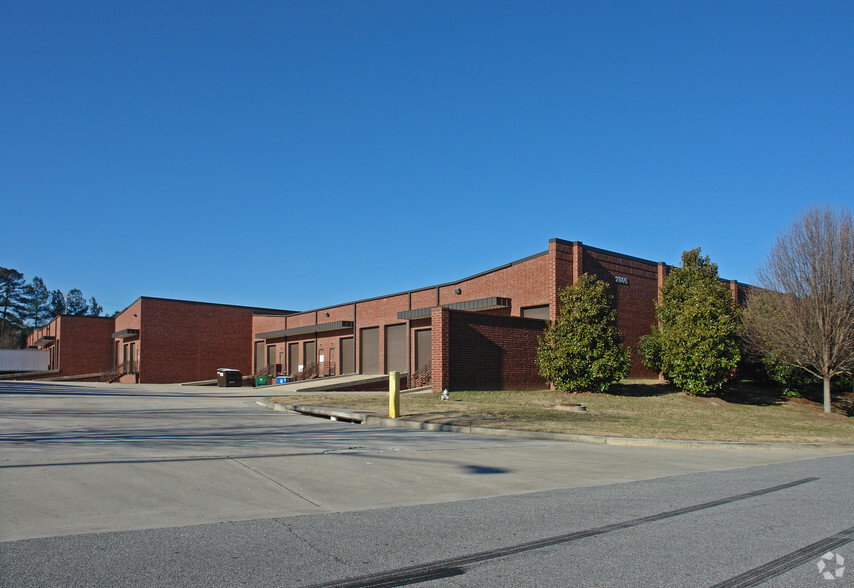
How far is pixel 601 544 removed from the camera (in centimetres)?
534

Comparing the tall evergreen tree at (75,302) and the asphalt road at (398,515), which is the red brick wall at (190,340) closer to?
the asphalt road at (398,515)

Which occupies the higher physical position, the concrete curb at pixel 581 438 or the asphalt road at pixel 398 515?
the asphalt road at pixel 398 515

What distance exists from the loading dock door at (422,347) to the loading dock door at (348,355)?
8238mm

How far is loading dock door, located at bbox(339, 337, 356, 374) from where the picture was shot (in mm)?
42062

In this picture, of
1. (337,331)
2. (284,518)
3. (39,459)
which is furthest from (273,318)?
(284,518)

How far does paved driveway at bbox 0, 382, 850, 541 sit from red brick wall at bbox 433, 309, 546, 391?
9.60m

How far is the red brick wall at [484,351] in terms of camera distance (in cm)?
2433

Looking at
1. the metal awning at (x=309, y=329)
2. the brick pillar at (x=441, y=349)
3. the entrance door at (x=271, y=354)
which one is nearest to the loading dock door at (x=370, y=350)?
the metal awning at (x=309, y=329)

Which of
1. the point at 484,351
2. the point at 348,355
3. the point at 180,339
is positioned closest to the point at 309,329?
the point at 348,355

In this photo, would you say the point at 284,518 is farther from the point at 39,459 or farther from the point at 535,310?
the point at 535,310

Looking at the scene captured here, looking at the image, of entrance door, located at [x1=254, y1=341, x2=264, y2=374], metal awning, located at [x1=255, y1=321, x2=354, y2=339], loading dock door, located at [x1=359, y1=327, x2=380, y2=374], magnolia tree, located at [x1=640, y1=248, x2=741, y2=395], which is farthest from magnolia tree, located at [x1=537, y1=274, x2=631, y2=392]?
entrance door, located at [x1=254, y1=341, x2=264, y2=374]

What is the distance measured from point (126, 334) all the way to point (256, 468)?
48.3m

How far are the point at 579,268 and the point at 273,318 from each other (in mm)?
31796

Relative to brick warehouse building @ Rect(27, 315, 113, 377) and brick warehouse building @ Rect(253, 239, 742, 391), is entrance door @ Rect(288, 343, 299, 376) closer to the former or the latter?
brick warehouse building @ Rect(253, 239, 742, 391)
